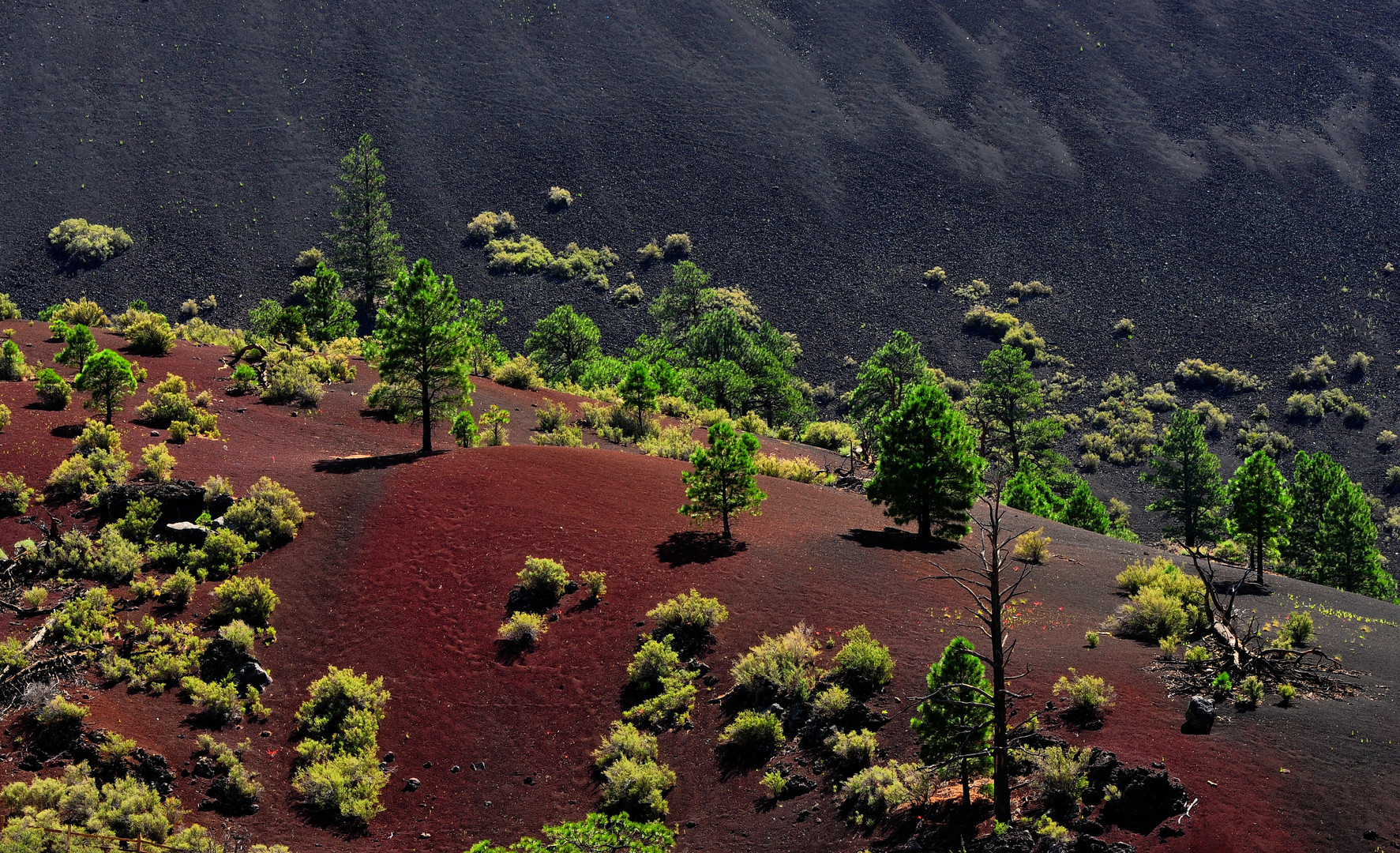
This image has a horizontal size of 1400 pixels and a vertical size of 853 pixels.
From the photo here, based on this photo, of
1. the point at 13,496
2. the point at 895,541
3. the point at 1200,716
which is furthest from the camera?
the point at 895,541

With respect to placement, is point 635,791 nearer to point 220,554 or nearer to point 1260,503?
point 220,554

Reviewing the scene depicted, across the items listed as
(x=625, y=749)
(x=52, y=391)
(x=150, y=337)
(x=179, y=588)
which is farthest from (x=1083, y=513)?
(x=150, y=337)

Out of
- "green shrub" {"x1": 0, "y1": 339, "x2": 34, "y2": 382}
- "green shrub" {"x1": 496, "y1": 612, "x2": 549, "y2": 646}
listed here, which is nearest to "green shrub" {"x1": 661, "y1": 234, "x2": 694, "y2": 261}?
"green shrub" {"x1": 0, "y1": 339, "x2": 34, "y2": 382}

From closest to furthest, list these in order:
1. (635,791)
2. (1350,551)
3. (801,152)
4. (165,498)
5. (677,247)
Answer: (635,791) < (165,498) < (1350,551) < (677,247) < (801,152)

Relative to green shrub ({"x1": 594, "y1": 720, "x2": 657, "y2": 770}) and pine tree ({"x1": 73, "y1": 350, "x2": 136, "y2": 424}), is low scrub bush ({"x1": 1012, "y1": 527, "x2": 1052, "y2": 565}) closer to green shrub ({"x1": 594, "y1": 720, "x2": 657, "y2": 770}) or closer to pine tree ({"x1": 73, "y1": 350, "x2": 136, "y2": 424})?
green shrub ({"x1": 594, "y1": 720, "x2": 657, "y2": 770})

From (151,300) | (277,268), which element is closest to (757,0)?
(277,268)
